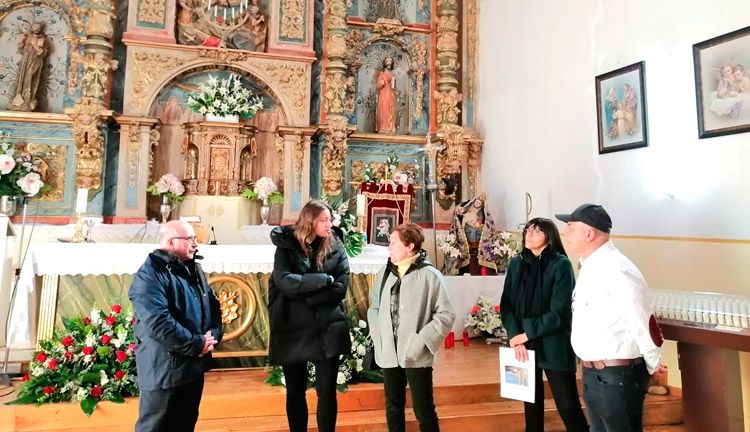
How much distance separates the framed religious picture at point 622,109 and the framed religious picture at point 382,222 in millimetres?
2956

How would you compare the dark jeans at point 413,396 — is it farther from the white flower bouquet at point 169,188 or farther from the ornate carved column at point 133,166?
the ornate carved column at point 133,166

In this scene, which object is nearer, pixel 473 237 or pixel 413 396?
pixel 413 396

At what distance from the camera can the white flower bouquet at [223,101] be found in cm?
716

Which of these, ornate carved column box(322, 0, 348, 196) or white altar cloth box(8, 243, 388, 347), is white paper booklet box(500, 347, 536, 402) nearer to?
white altar cloth box(8, 243, 388, 347)

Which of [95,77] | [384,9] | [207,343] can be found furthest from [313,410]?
[384,9]

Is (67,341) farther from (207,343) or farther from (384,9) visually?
(384,9)

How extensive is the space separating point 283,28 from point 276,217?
9.44 feet

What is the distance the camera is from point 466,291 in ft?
22.2

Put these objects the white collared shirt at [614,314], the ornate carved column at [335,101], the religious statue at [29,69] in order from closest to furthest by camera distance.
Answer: the white collared shirt at [614,314], the religious statue at [29,69], the ornate carved column at [335,101]

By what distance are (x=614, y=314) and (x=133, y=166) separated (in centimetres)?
655

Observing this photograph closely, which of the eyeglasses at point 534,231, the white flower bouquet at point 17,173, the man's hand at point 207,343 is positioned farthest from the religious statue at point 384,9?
the man's hand at point 207,343

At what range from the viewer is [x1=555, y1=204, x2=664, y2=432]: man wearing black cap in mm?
2523

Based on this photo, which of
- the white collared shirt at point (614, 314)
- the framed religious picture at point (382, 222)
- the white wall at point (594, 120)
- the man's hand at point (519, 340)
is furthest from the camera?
the framed religious picture at point (382, 222)

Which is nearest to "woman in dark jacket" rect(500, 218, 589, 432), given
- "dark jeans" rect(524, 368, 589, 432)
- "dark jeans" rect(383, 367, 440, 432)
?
"dark jeans" rect(524, 368, 589, 432)
